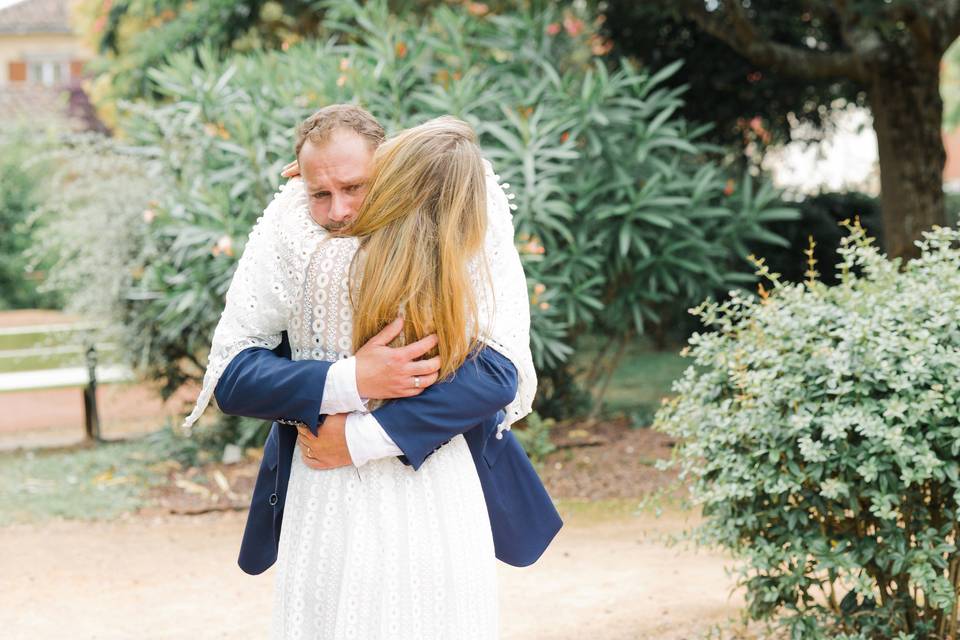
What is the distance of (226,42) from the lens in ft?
40.1

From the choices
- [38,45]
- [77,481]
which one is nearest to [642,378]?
[77,481]

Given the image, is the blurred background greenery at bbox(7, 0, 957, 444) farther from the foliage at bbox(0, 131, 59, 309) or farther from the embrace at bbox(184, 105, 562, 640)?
the foliage at bbox(0, 131, 59, 309)

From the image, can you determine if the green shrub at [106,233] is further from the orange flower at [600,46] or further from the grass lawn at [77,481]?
the orange flower at [600,46]

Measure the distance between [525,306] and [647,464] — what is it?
5294mm

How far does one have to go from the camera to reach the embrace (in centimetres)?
251

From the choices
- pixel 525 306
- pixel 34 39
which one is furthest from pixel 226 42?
pixel 34 39

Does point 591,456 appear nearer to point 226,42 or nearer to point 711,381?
point 711,381

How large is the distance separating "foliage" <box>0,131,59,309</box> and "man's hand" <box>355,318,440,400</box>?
19.0 m

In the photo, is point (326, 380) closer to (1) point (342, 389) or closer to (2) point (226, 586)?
(1) point (342, 389)

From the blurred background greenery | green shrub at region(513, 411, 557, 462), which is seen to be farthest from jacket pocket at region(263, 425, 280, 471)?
green shrub at region(513, 411, 557, 462)

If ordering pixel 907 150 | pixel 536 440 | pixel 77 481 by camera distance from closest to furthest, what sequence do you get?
pixel 536 440
pixel 77 481
pixel 907 150

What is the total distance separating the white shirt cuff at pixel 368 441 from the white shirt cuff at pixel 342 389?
0.04 meters

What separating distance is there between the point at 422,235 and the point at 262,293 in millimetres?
411

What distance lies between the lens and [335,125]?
2635mm
